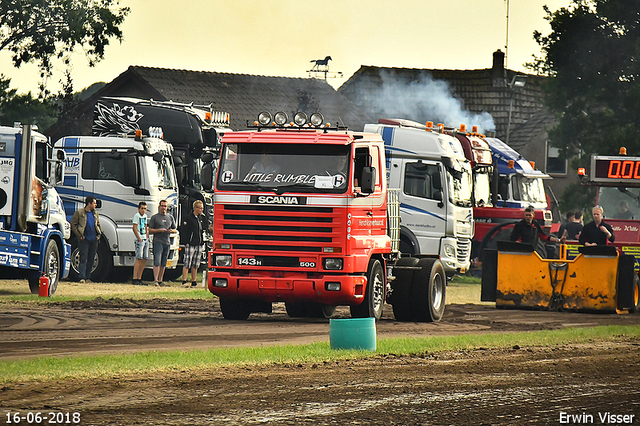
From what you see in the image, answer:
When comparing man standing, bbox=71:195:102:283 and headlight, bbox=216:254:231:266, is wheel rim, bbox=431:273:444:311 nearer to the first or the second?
headlight, bbox=216:254:231:266

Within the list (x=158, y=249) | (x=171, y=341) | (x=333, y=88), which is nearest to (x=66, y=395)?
(x=171, y=341)

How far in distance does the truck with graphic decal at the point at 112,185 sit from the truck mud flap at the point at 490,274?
318 inches

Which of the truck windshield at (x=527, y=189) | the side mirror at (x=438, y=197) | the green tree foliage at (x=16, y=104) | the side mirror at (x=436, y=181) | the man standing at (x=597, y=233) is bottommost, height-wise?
the man standing at (x=597, y=233)

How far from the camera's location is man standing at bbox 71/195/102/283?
957 inches

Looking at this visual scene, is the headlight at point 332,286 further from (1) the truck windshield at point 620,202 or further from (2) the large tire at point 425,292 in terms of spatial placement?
(1) the truck windshield at point 620,202

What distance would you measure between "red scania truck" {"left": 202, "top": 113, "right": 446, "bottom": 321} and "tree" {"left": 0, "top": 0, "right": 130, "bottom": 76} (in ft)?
85.6

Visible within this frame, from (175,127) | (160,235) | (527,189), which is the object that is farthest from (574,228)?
(160,235)

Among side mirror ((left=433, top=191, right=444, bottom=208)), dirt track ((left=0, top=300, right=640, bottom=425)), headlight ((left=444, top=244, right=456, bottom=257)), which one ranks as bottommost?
dirt track ((left=0, top=300, right=640, bottom=425))

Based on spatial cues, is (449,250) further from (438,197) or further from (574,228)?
(574,228)

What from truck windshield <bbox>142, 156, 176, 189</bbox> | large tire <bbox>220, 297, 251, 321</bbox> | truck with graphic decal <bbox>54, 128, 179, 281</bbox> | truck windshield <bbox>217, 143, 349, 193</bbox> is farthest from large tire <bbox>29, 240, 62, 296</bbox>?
truck windshield <bbox>217, 143, 349, 193</bbox>

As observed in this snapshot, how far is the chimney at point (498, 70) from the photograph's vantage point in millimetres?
Result: 59906

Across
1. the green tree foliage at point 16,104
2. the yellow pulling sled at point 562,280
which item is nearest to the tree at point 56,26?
the green tree foliage at point 16,104

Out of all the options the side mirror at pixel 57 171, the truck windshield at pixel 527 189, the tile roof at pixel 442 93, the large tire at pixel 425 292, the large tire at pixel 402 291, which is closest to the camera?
the large tire at pixel 425 292

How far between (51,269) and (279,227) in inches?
271
